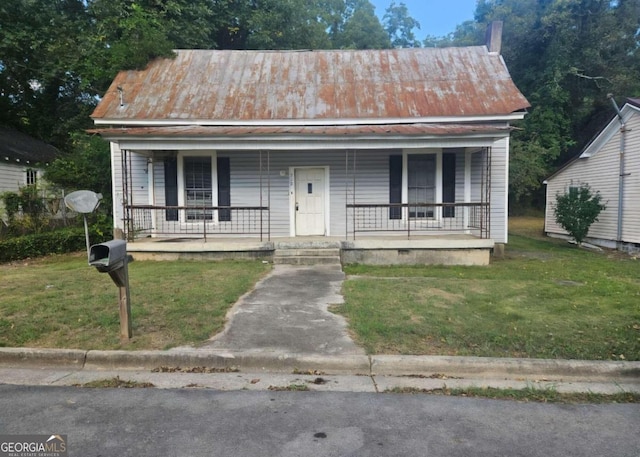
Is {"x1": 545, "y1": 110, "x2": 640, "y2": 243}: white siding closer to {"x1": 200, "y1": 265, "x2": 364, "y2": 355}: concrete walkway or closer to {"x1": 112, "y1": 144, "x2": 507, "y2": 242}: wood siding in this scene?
{"x1": 112, "y1": 144, "x2": 507, "y2": 242}: wood siding

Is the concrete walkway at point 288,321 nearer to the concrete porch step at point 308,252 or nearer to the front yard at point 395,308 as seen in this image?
the front yard at point 395,308

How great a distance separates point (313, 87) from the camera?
13.4 meters

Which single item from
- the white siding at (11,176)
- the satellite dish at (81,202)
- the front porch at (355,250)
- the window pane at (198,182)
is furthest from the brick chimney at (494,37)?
the white siding at (11,176)

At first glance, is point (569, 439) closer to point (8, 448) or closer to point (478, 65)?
point (8, 448)

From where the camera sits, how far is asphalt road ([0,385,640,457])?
2.84m

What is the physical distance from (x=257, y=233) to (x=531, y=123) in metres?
21.8

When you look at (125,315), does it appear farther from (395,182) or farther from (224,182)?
(395,182)

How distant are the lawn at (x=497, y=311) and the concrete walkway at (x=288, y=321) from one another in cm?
28

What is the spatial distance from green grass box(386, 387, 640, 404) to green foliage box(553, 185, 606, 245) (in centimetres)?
1247

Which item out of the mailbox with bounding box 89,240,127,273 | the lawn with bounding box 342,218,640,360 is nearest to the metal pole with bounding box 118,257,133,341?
the mailbox with bounding box 89,240,127,273

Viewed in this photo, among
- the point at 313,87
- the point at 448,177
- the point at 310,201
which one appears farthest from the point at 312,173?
the point at 448,177

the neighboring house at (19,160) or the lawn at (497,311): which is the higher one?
the neighboring house at (19,160)

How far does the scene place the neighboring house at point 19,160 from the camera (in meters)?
17.8

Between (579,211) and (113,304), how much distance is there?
14705mm
